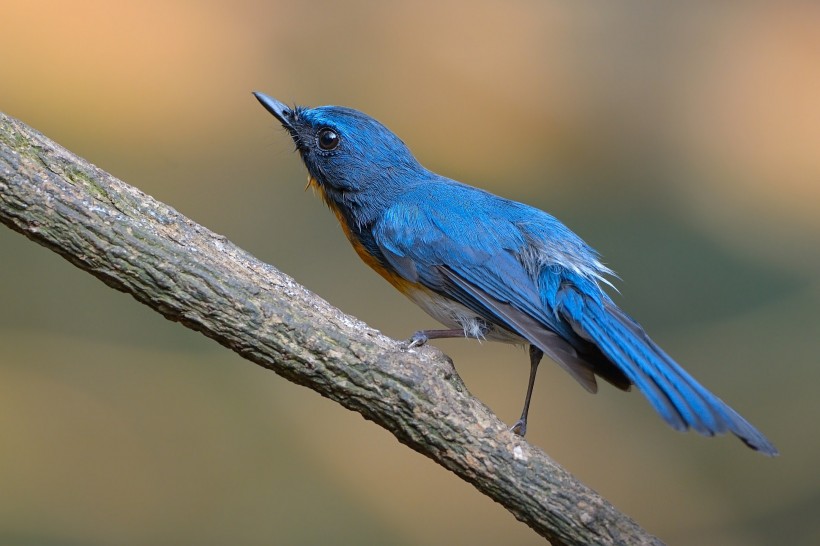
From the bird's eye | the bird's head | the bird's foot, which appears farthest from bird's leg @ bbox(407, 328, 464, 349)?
the bird's eye

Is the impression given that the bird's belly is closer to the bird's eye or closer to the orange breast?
the orange breast

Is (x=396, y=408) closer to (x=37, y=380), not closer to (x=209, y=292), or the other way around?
(x=209, y=292)

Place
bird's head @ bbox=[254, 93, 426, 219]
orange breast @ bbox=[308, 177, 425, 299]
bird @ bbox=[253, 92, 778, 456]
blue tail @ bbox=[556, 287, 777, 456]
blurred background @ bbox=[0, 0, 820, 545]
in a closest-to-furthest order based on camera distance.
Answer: blue tail @ bbox=[556, 287, 777, 456] → bird @ bbox=[253, 92, 778, 456] → orange breast @ bbox=[308, 177, 425, 299] → bird's head @ bbox=[254, 93, 426, 219] → blurred background @ bbox=[0, 0, 820, 545]

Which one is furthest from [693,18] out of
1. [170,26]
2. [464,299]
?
[464,299]

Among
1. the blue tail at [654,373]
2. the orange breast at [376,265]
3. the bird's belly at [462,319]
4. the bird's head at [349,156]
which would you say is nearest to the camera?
the blue tail at [654,373]

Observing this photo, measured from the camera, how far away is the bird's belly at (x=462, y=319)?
325 cm

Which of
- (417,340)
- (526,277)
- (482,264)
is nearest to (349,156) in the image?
(482,264)

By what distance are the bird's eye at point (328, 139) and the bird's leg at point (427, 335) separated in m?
0.94

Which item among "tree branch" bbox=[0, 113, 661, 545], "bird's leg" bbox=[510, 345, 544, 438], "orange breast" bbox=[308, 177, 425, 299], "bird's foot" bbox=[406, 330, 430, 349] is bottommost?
"tree branch" bbox=[0, 113, 661, 545]

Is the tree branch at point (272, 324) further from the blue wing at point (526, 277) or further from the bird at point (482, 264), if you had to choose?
the blue wing at point (526, 277)

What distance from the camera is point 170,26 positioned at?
5.71 metres

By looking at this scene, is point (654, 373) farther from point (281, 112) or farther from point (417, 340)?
point (281, 112)

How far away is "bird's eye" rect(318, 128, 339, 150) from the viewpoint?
3658 mm

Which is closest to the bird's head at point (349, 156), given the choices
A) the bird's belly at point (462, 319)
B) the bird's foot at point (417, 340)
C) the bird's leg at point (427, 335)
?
the bird's belly at point (462, 319)
